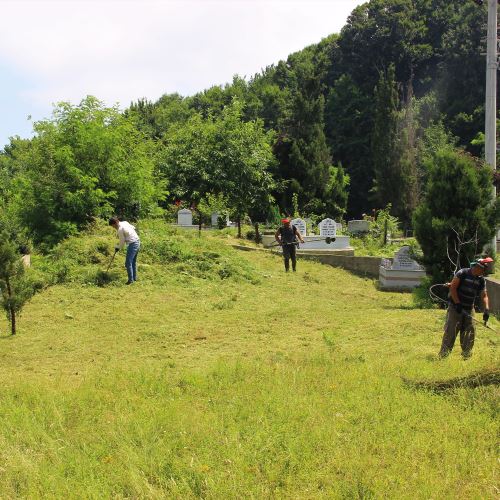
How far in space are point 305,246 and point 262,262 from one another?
3.88 m

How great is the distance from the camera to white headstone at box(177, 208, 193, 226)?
24.7m

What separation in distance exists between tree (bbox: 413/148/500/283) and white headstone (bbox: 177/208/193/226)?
558 inches

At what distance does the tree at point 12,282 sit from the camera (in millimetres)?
9273

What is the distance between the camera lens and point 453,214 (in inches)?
454

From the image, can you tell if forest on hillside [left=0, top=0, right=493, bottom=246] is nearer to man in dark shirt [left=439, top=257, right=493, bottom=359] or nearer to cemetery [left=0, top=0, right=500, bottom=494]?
cemetery [left=0, top=0, right=500, bottom=494]

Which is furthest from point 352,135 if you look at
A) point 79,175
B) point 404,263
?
point 79,175

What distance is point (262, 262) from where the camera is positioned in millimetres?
18047

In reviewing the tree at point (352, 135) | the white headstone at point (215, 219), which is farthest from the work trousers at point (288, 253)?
the tree at point (352, 135)

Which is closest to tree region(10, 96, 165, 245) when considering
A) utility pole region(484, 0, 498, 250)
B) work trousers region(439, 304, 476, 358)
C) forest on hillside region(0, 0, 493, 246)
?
forest on hillside region(0, 0, 493, 246)

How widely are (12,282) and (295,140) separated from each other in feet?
79.3

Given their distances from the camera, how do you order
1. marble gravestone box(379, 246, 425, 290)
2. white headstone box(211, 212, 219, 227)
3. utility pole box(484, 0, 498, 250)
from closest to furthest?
utility pole box(484, 0, 498, 250), marble gravestone box(379, 246, 425, 290), white headstone box(211, 212, 219, 227)

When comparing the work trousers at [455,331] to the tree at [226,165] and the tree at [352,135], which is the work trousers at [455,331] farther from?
the tree at [352,135]

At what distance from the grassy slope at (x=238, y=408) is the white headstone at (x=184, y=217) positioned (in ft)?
46.2

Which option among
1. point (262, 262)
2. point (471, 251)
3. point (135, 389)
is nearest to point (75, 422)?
point (135, 389)
